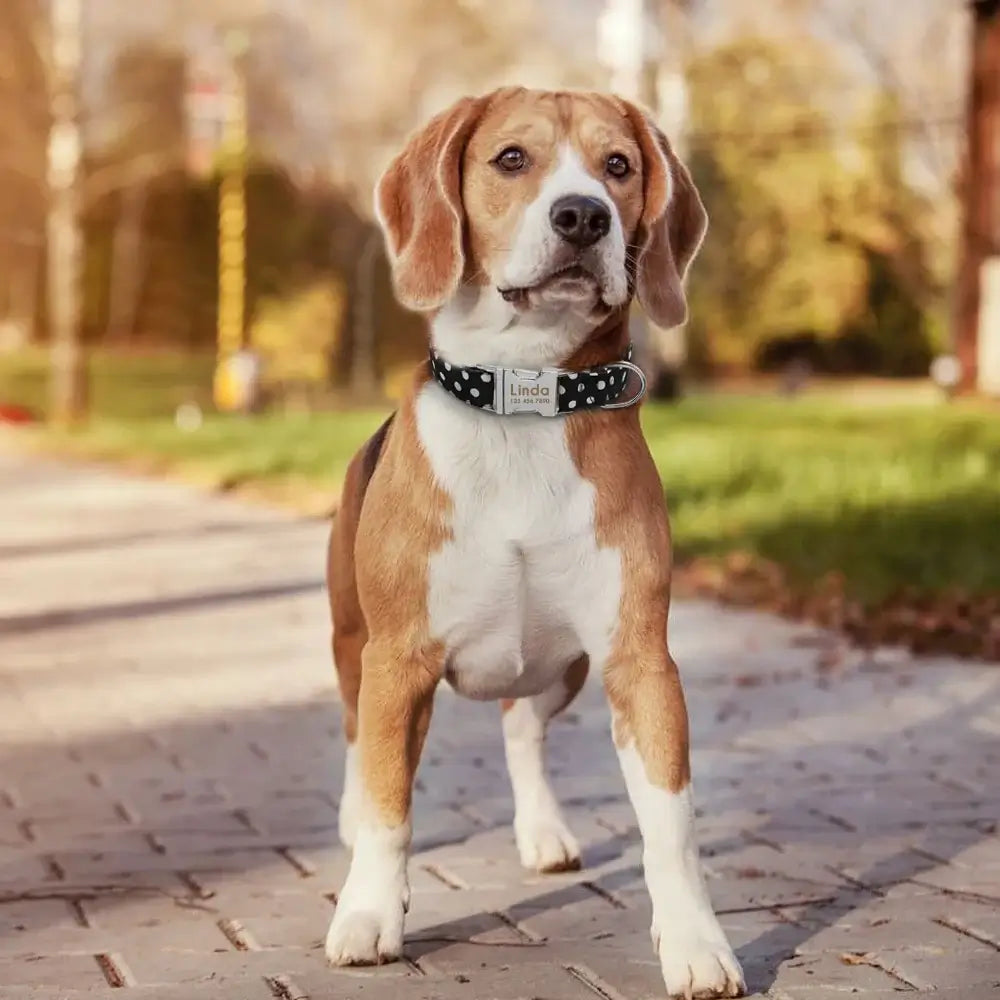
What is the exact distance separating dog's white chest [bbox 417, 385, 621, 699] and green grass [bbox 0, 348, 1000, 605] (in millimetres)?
5638

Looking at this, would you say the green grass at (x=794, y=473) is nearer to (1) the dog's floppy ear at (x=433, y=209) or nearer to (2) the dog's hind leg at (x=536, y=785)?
(2) the dog's hind leg at (x=536, y=785)

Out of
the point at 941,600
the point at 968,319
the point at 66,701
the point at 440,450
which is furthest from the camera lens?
the point at 968,319

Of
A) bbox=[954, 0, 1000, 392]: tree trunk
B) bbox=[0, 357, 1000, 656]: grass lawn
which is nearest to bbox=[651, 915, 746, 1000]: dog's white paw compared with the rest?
bbox=[0, 357, 1000, 656]: grass lawn

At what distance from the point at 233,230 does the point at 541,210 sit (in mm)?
30309

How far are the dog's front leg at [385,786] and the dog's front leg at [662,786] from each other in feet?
1.39

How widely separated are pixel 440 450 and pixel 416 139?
2.22ft

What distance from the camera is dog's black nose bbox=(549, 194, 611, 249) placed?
12.2ft

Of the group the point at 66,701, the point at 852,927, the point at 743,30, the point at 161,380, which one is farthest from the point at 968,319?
the point at 852,927

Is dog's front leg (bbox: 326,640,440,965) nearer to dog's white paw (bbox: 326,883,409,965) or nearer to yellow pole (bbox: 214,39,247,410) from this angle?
dog's white paw (bbox: 326,883,409,965)

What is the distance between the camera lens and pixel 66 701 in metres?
7.12

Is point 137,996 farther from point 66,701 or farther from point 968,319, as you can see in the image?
point 968,319

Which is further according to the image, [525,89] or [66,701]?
[66,701]

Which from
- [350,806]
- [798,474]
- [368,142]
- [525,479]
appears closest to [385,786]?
[525,479]

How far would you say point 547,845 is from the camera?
466 cm
